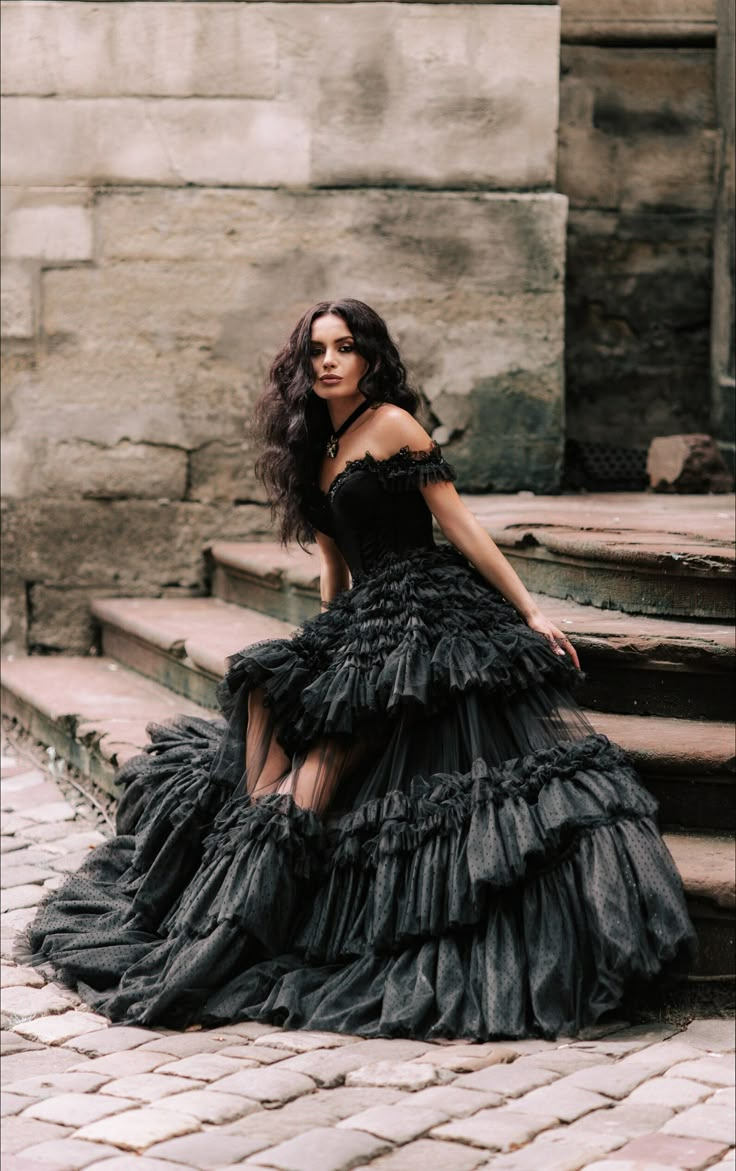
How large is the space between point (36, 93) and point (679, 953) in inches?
186

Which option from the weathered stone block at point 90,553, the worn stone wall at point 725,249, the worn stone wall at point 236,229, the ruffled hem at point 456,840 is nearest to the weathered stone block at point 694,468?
the worn stone wall at point 725,249

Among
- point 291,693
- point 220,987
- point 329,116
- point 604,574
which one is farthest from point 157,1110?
point 329,116

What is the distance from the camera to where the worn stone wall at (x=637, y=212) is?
7.47m

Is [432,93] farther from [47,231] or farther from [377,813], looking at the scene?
[377,813]

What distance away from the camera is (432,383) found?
6938mm

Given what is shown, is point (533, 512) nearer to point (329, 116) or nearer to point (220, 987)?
point (329, 116)

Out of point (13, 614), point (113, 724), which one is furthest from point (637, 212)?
point (113, 724)

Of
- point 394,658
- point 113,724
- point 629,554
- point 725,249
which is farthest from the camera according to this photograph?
point 725,249

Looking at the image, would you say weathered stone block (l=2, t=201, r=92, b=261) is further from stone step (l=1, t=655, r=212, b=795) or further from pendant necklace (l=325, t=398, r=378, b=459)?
pendant necklace (l=325, t=398, r=378, b=459)

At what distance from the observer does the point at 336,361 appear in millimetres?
4234

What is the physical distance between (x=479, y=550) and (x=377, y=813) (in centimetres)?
73

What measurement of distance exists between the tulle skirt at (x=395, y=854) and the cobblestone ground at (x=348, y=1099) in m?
0.12

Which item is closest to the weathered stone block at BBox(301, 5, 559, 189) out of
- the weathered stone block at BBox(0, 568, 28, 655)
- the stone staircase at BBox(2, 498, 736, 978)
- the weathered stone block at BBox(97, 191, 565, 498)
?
the weathered stone block at BBox(97, 191, 565, 498)

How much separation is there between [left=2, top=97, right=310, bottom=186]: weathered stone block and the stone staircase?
1577mm
